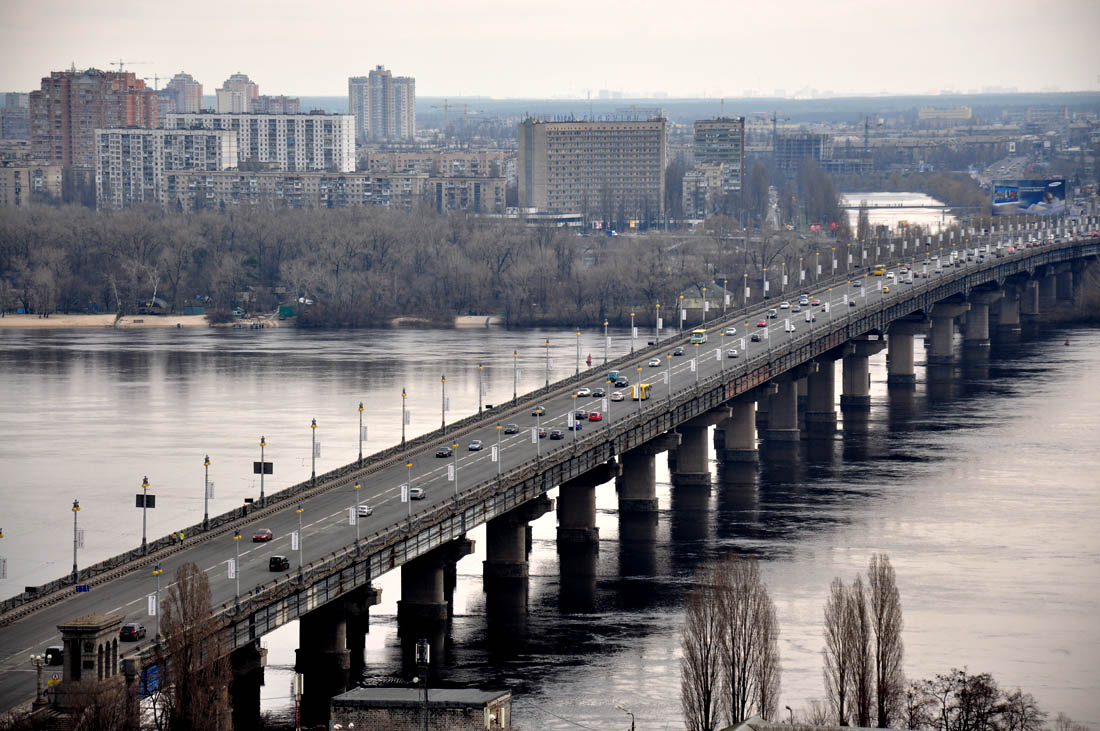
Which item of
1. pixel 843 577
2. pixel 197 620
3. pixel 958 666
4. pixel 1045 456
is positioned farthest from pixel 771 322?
pixel 197 620

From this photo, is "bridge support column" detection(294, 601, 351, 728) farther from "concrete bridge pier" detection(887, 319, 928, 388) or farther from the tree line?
"concrete bridge pier" detection(887, 319, 928, 388)

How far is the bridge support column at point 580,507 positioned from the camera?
81.9m

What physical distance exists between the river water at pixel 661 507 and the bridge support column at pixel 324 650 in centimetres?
74

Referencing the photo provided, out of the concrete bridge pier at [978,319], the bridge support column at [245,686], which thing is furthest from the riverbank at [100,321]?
the bridge support column at [245,686]

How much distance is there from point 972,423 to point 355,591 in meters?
62.6

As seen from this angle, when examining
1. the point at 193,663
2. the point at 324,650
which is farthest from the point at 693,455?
the point at 193,663

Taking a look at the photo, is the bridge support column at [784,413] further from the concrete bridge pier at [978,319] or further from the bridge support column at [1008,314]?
the bridge support column at [1008,314]

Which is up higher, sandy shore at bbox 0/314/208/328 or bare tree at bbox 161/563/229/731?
bare tree at bbox 161/563/229/731

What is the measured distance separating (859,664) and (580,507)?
94.4ft

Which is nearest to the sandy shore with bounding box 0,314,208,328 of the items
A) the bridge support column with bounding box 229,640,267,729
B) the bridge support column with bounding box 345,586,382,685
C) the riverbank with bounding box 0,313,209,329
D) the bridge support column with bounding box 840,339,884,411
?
the riverbank with bounding box 0,313,209,329

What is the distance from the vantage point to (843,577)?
7406 cm

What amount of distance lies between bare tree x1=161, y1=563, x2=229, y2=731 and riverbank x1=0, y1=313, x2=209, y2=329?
136 m

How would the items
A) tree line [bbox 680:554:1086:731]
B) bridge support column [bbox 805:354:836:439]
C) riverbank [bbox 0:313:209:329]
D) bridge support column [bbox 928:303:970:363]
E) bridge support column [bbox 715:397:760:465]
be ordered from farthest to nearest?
1. riverbank [bbox 0:313:209:329]
2. bridge support column [bbox 928:303:970:363]
3. bridge support column [bbox 805:354:836:439]
4. bridge support column [bbox 715:397:760:465]
5. tree line [bbox 680:554:1086:731]

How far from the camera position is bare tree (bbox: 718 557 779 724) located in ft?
181
